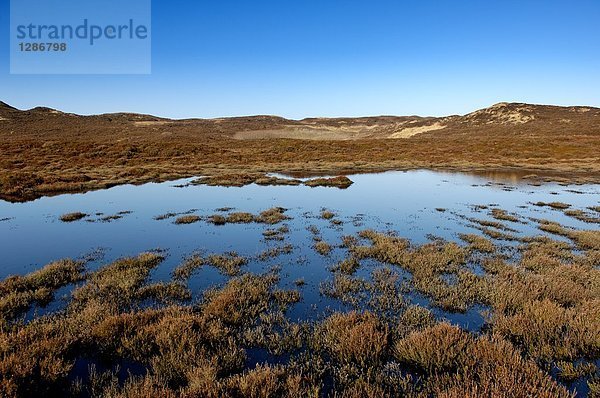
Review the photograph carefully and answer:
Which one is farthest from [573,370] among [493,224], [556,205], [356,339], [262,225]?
[556,205]

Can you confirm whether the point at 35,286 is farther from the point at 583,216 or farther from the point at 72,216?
the point at 583,216

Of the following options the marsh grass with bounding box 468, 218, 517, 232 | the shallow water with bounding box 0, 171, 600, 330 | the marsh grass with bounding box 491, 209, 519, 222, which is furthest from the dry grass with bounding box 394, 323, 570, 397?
the marsh grass with bounding box 491, 209, 519, 222

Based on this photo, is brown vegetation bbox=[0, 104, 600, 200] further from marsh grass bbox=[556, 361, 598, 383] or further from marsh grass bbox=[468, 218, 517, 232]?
marsh grass bbox=[556, 361, 598, 383]

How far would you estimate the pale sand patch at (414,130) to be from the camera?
133875 millimetres

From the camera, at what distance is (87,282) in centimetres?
1046

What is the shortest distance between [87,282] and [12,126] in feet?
490

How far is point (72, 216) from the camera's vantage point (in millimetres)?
19891

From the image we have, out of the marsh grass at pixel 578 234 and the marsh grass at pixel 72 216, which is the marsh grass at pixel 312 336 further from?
the marsh grass at pixel 72 216

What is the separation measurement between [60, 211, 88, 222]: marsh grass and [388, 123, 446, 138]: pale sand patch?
12728cm

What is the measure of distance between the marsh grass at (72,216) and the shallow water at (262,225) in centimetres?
43

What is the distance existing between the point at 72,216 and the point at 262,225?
11627 mm

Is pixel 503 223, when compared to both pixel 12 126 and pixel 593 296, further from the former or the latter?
pixel 12 126

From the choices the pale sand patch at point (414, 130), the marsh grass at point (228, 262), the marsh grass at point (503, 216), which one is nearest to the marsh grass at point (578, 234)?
the marsh grass at point (503, 216)

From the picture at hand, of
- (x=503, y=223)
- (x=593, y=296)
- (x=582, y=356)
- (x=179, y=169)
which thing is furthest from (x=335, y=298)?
(x=179, y=169)
